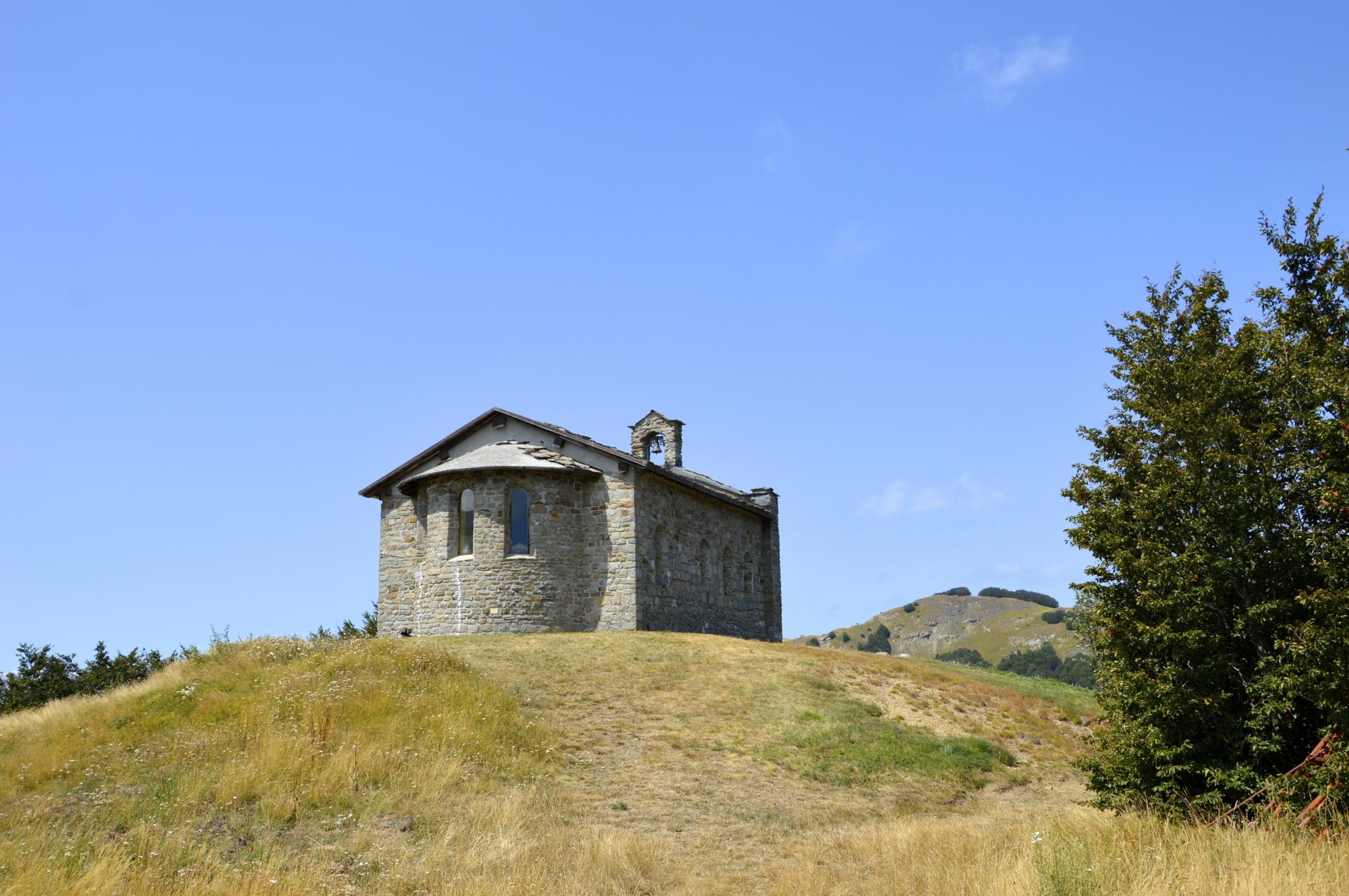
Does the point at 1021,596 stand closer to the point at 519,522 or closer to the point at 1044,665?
the point at 1044,665

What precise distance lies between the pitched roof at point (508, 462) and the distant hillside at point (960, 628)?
132m

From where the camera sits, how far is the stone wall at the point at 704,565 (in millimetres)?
29922

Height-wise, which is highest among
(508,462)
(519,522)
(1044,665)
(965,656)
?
(508,462)

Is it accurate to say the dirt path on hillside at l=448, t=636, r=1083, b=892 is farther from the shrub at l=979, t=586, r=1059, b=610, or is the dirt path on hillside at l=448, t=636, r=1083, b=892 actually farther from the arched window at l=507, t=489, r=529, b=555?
the shrub at l=979, t=586, r=1059, b=610

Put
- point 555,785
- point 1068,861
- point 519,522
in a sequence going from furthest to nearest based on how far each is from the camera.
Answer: point 519,522, point 555,785, point 1068,861

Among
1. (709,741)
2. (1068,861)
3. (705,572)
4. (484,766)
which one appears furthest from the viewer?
(705,572)

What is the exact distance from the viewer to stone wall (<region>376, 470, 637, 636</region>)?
28.4 m

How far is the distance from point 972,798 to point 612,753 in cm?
616

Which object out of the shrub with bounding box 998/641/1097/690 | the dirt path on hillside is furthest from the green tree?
the shrub with bounding box 998/641/1097/690

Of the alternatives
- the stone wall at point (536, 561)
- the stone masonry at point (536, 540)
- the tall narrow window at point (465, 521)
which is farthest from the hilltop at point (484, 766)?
the tall narrow window at point (465, 521)

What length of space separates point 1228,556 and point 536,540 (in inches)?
775

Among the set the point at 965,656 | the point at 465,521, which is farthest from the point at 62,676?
the point at 965,656

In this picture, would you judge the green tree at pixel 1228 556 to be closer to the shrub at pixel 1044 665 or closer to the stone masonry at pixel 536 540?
the stone masonry at pixel 536 540

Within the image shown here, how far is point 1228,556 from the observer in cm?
1217
